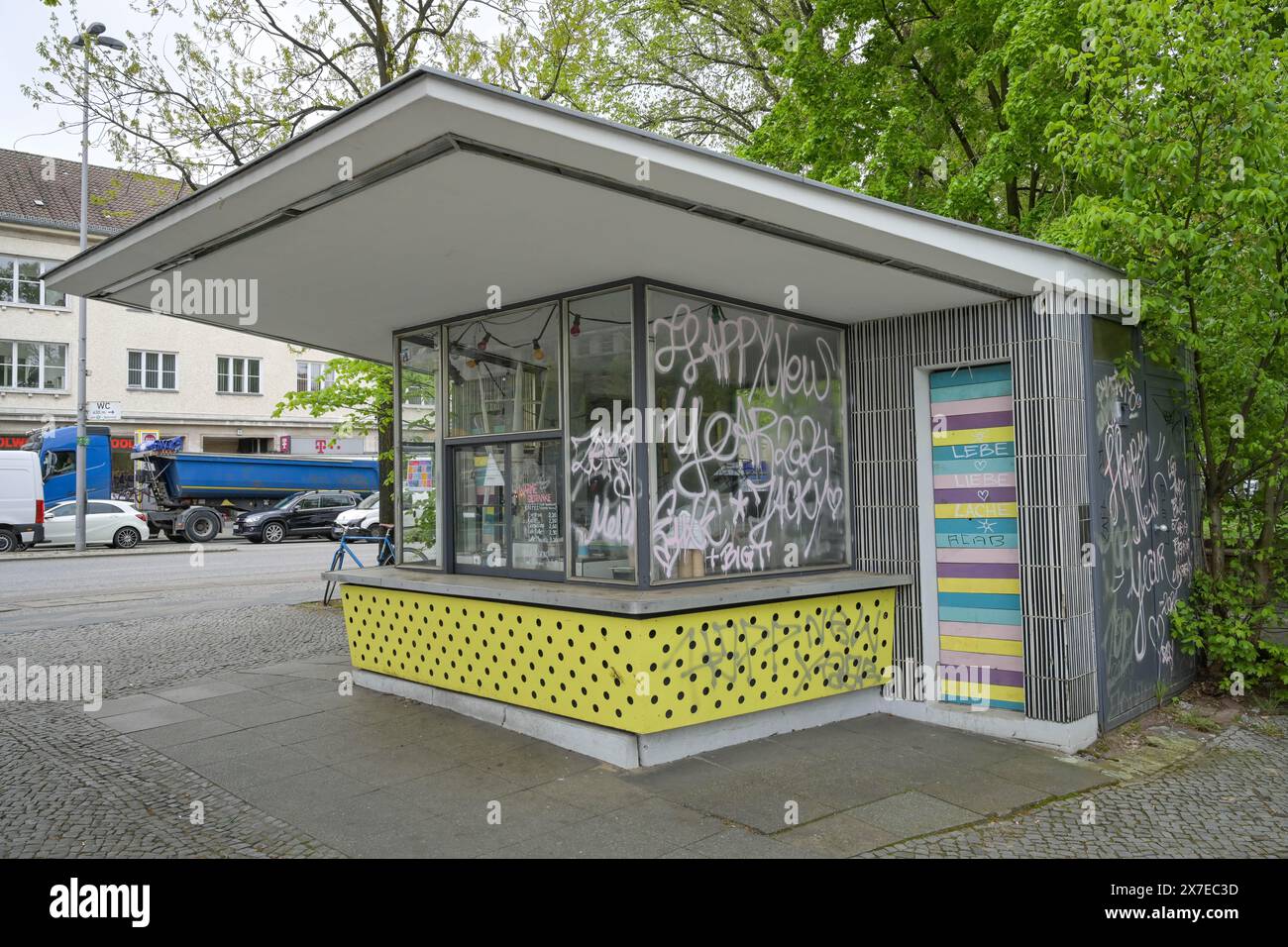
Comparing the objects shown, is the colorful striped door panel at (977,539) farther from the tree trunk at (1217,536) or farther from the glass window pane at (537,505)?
the glass window pane at (537,505)

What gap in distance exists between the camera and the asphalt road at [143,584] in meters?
13.7

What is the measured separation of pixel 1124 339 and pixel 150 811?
292 inches

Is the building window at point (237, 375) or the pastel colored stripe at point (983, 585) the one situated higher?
the building window at point (237, 375)

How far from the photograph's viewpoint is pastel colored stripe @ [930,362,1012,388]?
678 centimetres

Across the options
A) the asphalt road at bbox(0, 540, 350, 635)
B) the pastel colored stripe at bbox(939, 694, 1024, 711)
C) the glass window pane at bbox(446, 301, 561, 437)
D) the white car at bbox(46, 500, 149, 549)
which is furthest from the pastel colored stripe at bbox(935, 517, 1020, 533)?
the white car at bbox(46, 500, 149, 549)

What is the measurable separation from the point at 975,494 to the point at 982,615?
0.89 meters

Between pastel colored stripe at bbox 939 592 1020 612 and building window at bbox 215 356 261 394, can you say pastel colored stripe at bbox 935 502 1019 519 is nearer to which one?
pastel colored stripe at bbox 939 592 1020 612

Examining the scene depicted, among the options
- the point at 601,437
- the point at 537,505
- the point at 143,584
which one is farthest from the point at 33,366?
the point at 601,437

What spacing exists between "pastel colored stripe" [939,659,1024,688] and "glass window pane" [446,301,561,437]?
3.50 metres

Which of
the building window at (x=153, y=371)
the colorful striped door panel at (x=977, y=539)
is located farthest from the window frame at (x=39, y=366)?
the colorful striped door panel at (x=977, y=539)

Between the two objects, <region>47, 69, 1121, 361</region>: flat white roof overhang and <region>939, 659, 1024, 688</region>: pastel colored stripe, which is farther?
<region>939, 659, 1024, 688</region>: pastel colored stripe

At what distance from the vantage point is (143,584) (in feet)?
57.1

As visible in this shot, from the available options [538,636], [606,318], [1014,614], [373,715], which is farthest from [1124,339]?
[373,715]

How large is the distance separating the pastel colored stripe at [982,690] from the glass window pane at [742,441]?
130 centimetres
